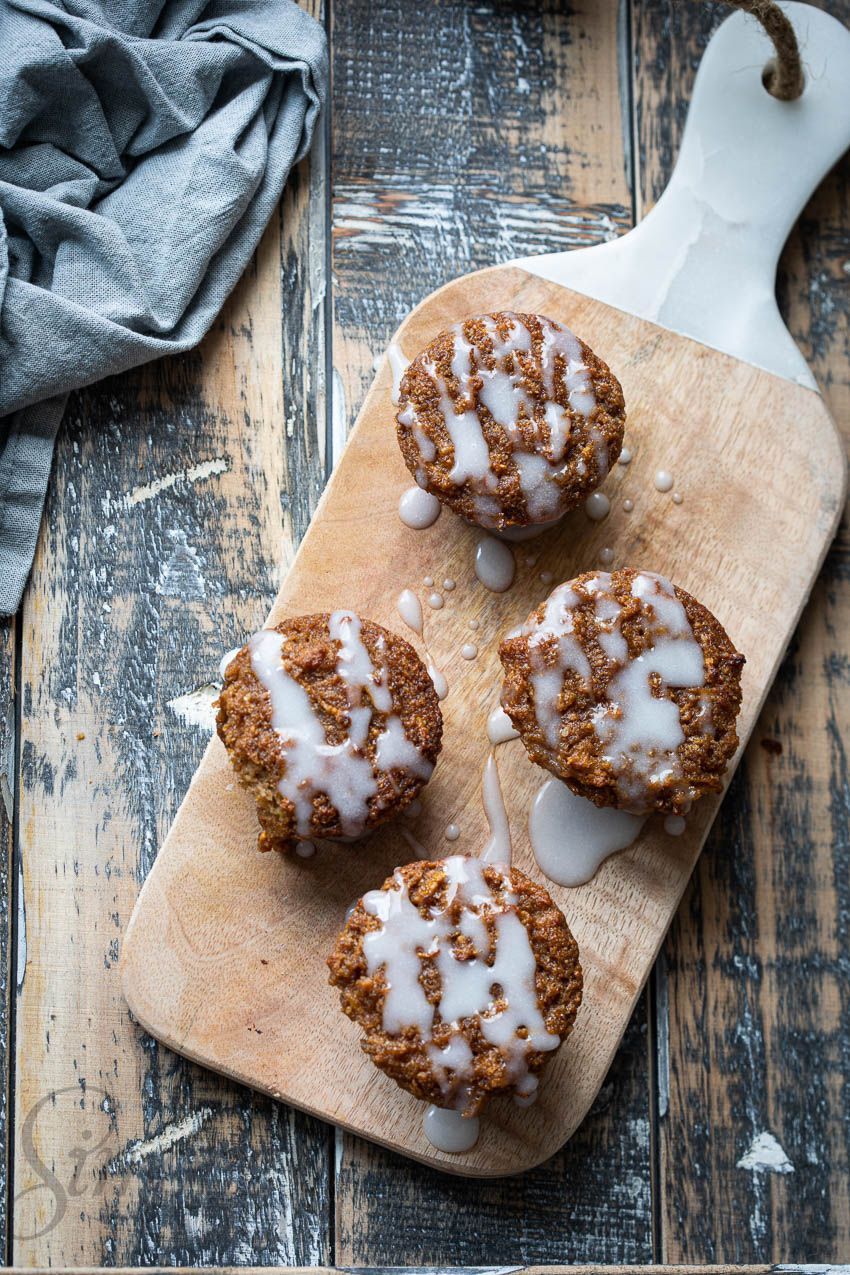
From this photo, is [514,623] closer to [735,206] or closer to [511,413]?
[511,413]

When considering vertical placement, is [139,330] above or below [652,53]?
below

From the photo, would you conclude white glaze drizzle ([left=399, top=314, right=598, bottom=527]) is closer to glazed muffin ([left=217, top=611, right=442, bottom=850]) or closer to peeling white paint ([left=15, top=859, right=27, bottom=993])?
glazed muffin ([left=217, top=611, right=442, bottom=850])

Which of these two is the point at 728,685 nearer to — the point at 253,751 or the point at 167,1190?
the point at 253,751

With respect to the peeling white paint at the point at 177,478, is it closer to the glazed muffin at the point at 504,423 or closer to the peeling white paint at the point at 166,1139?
the glazed muffin at the point at 504,423

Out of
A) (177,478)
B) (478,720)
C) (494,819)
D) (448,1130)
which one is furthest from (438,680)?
(448,1130)

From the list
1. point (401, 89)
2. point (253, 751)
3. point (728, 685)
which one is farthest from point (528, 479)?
point (401, 89)

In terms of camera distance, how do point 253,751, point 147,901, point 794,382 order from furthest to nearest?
point 794,382
point 147,901
point 253,751
